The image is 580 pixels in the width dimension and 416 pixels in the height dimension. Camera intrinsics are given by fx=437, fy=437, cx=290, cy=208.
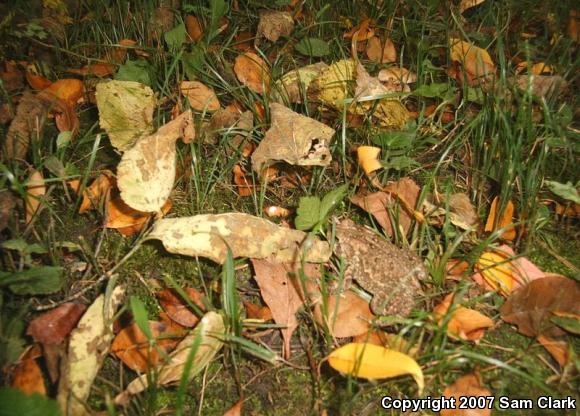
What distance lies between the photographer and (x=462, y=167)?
1.88 m

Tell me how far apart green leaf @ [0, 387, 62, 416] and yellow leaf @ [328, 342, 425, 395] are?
726 mm

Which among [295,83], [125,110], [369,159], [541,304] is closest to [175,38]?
[125,110]

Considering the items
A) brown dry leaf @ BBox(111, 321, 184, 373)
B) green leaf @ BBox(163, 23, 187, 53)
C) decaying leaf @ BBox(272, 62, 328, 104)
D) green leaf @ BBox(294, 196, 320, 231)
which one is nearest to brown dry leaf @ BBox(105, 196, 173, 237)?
brown dry leaf @ BBox(111, 321, 184, 373)

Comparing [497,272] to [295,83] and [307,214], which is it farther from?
[295,83]

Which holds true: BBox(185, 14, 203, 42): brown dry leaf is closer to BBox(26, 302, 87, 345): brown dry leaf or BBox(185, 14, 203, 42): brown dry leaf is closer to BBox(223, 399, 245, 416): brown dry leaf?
BBox(26, 302, 87, 345): brown dry leaf

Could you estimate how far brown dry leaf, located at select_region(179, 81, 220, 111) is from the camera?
2023mm

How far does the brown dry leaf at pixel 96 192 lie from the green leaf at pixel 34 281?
0.32 m

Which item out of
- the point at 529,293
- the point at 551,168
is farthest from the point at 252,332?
the point at 551,168

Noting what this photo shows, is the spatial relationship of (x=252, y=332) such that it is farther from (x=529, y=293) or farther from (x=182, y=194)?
(x=529, y=293)

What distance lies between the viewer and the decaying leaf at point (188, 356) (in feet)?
4.02

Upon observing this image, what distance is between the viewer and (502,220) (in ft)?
5.48

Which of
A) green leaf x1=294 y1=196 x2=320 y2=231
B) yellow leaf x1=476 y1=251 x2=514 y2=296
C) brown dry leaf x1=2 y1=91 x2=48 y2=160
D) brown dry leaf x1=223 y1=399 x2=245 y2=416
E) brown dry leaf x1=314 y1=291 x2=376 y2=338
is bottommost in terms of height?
brown dry leaf x1=223 y1=399 x2=245 y2=416

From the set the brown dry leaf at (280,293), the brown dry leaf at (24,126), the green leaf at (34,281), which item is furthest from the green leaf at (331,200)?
the brown dry leaf at (24,126)

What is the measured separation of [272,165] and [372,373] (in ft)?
3.09
